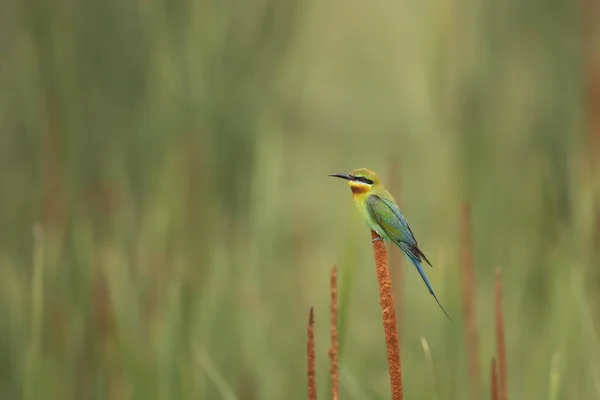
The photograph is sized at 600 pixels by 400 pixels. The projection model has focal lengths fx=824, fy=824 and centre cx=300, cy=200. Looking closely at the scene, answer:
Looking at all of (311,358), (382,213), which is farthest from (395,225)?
(311,358)

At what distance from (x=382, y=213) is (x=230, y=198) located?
78 cm

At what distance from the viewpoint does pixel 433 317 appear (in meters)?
1.11

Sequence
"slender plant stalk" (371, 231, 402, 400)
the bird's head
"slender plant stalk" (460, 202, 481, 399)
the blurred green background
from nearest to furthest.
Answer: "slender plant stalk" (371, 231, 402, 400), the bird's head, "slender plant stalk" (460, 202, 481, 399), the blurred green background

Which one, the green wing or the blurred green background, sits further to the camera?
the blurred green background

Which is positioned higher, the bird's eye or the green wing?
the bird's eye

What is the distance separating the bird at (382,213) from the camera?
0.58 meters

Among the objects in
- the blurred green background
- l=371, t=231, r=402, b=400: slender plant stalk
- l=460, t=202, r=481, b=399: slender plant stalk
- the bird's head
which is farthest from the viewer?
the blurred green background

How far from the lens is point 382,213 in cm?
61

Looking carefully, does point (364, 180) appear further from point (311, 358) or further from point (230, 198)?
point (230, 198)

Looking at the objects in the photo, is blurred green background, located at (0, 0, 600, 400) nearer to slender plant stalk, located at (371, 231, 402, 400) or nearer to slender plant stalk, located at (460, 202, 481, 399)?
slender plant stalk, located at (460, 202, 481, 399)

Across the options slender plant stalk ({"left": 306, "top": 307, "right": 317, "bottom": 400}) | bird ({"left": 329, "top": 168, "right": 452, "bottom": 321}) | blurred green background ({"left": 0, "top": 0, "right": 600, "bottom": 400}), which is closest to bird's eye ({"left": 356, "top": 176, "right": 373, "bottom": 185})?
bird ({"left": 329, "top": 168, "right": 452, "bottom": 321})

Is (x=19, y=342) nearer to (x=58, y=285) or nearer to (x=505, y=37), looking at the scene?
(x=58, y=285)

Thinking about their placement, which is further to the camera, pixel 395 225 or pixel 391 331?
pixel 395 225

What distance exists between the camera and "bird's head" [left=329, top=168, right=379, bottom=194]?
56cm
